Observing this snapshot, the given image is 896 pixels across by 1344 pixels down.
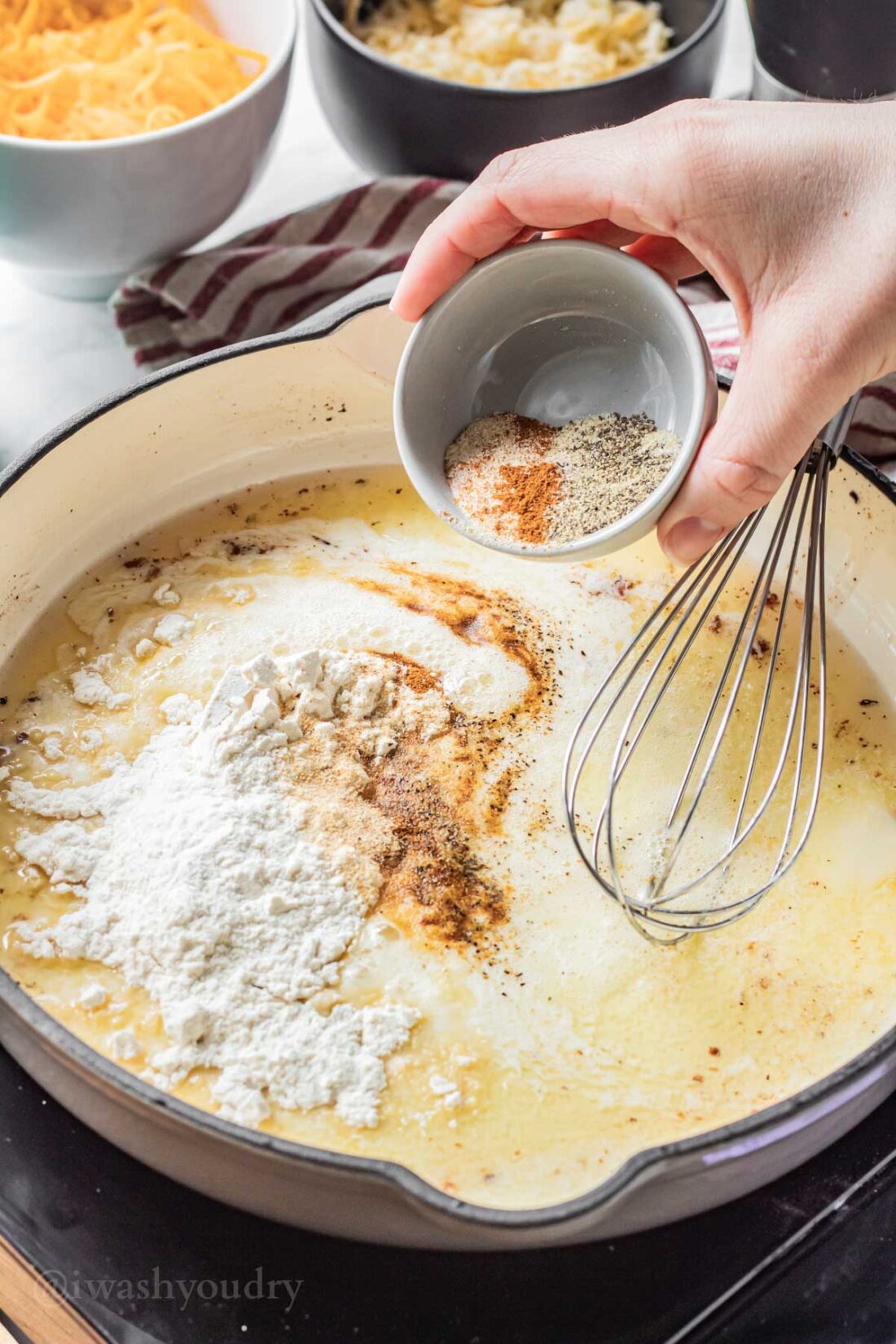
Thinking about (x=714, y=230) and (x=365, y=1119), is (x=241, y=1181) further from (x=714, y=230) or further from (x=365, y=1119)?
(x=714, y=230)

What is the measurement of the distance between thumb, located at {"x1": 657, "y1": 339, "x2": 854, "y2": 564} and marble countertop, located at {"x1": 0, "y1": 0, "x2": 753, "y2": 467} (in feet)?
1.70

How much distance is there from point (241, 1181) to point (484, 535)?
1.07 ft

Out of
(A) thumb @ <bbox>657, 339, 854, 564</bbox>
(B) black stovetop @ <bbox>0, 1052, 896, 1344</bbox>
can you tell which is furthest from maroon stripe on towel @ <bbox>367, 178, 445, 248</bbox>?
(B) black stovetop @ <bbox>0, 1052, 896, 1344</bbox>

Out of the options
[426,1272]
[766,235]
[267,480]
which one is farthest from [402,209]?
[426,1272]

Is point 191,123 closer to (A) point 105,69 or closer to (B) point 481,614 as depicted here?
(A) point 105,69

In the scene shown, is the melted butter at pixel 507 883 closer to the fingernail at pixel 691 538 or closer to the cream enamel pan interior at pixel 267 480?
the cream enamel pan interior at pixel 267 480

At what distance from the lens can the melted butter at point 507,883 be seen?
621mm

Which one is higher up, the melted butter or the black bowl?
the black bowl

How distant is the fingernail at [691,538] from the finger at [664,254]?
212mm

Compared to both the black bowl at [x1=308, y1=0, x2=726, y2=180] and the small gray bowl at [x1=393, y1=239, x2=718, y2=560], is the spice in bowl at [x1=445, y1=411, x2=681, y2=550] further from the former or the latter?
the black bowl at [x1=308, y1=0, x2=726, y2=180]

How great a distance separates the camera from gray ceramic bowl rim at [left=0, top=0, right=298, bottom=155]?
2.86ft

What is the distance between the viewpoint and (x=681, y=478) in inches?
24.6

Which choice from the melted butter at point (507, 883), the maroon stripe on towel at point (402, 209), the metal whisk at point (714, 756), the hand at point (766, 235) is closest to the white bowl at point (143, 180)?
the maroon stripe on towel at point (402, 209)

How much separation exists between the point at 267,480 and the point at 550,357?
24cm
